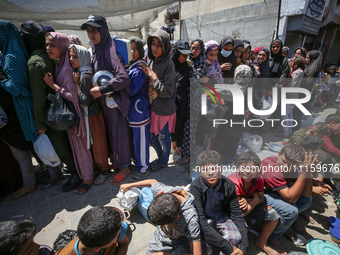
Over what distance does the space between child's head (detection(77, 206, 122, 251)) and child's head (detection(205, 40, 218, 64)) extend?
2.60 metres

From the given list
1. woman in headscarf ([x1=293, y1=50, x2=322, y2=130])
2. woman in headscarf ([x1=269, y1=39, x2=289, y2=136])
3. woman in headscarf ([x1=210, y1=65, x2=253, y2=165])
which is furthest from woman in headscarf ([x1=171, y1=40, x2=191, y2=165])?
woman in headscarf ([x1=293, y1=50, x2=322, y2=130])

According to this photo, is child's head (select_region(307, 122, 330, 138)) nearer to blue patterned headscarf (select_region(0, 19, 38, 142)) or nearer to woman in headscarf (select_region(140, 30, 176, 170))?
woman in headscarf (select_region(140, 30, 176, 170))

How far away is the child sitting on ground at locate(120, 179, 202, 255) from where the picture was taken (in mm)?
1320

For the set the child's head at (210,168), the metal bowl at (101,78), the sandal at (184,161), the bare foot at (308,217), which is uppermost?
the metal bowl at (101,78)

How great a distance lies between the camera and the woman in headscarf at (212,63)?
2.77 meters

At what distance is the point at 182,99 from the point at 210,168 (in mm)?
1551

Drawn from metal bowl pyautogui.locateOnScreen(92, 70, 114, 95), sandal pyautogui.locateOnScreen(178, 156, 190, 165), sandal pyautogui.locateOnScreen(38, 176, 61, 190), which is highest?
metal bowl pyautogui.locateOnScreen(92, 70, 114, 95)

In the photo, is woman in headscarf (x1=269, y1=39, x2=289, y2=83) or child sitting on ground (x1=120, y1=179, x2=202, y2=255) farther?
woman in headscarf (x1=269, y1=39, x2=289, y2=83)

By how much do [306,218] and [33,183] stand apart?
370 centimetres

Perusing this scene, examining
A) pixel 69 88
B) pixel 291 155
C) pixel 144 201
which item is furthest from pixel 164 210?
pixel 69 88

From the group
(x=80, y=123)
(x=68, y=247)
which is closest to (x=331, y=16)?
(x=80, y=123)

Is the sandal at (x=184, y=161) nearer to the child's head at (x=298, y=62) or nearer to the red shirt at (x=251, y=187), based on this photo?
the red shirt at (x=251, y=187)

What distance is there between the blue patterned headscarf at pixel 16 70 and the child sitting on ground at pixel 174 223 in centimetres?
189

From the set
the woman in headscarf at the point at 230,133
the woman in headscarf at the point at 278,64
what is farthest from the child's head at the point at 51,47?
the woman in headscarf at the point at 278,64
